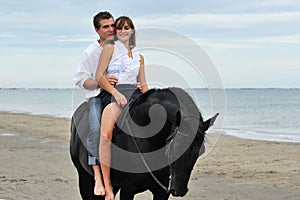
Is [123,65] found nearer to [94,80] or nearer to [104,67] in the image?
[104,67]

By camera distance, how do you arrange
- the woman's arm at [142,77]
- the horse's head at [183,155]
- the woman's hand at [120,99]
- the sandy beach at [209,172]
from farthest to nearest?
the sandy beach at [209,172] → the woman's arm at [142,77] → the woman's hand at [120,99] → the horse's head at [183,155]

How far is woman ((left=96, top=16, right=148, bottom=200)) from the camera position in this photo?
225 inches

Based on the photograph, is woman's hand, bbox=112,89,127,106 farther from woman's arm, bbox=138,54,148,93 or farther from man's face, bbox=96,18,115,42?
man's face, bbox=96,18,115,42

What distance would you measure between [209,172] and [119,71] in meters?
8.39

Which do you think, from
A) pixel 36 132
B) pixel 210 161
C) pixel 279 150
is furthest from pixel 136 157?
pixel 36 132

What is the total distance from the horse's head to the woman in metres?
0.98

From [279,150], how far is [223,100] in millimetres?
13794

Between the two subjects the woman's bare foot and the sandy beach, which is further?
the sandy beach

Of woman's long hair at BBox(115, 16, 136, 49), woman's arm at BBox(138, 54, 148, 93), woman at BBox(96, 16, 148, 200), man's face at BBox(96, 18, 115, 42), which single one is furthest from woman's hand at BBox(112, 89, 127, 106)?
man's face at BBox(96, 18, 115, 42)

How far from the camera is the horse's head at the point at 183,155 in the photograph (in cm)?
484

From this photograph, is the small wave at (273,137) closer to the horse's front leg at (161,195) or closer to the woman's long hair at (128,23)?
the horse's front leg at (161,195)

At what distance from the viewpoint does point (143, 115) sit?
5.46 m

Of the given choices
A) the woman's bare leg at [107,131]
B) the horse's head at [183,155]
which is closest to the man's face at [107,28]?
the woman's bare leg at [107,131]

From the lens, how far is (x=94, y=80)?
19.9ft
